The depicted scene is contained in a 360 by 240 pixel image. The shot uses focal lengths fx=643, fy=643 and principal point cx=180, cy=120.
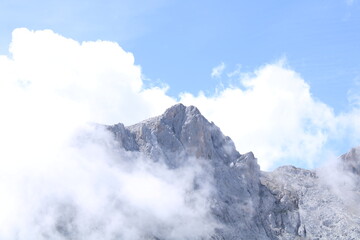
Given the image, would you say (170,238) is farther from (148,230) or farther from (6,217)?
(6,217)

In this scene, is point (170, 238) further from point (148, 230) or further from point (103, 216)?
point (103, 216)

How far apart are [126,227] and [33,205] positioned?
2883 cm

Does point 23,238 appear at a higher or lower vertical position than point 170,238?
lower

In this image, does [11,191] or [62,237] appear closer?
[62,237]

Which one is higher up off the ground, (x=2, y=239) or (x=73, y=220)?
(x=73, y=220)

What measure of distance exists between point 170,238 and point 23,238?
1794 inches

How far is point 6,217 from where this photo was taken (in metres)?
187

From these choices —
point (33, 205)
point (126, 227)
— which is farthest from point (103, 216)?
point (33, 205)

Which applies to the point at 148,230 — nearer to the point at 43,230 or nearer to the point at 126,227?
the point at 126,227

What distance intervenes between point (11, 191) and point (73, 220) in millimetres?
22359

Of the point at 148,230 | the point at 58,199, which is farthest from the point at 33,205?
the point at 148,230

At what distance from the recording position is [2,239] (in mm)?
178500

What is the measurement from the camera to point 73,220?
633 ft

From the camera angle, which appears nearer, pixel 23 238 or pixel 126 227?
pixel 23 238
